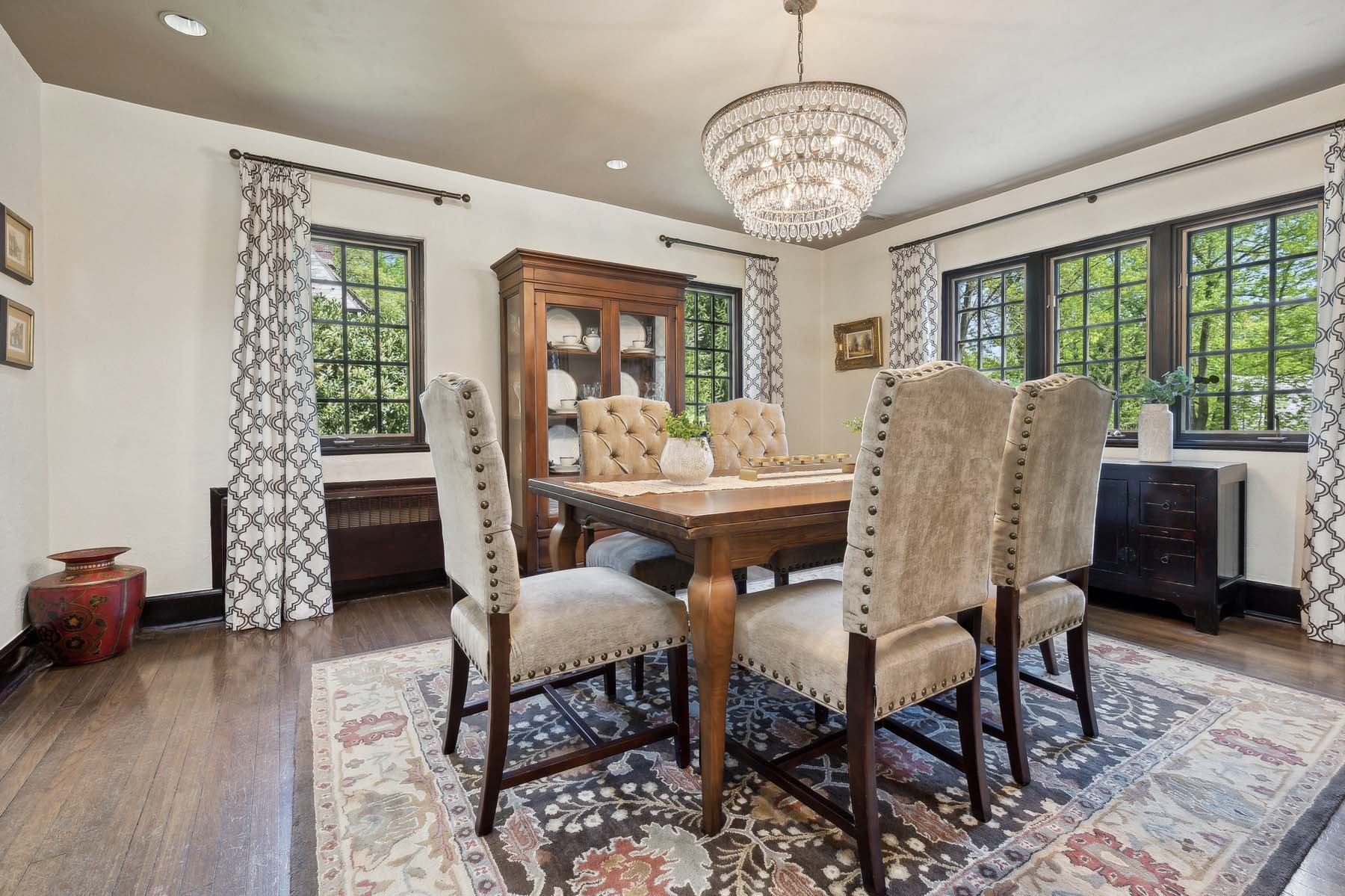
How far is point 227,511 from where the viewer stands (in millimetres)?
3148

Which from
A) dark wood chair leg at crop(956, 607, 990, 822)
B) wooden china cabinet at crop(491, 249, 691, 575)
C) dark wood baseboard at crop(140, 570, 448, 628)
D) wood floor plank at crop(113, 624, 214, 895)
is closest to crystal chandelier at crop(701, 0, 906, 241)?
wooden china cabinet at crop(491, 249, 691, 575)

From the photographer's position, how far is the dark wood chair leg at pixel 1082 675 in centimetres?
193

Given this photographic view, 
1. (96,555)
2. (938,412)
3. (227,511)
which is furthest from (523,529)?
(938,412)

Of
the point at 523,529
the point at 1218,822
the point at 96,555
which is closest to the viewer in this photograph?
the point at 1218,822

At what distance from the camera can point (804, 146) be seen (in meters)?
2.26

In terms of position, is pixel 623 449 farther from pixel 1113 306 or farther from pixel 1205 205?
pixel 1205 205

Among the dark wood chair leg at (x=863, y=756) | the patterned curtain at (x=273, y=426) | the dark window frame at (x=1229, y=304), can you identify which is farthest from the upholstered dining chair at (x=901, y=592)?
the dark window frame at (x=1229, y=304)

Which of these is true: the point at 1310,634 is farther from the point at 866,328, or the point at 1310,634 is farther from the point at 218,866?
the point at 218,866

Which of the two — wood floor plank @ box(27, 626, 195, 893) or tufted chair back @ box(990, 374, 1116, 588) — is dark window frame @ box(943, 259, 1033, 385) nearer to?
tufted chair back @ box(990, 374, 1116, 588)

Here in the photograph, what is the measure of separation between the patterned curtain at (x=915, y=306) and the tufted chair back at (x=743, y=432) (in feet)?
6.23

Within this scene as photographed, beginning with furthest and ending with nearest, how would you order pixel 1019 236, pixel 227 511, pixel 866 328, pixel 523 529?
pixel 866 328
pixel 1019 236
pixel 523 529
pixel 227 511

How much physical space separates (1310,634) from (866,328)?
3.27 m

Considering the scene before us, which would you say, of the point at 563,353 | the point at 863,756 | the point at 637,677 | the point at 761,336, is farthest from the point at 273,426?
the point at 761,336

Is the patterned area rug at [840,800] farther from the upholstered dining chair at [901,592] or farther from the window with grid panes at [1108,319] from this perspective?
the window with grid panes at [1108,319]
